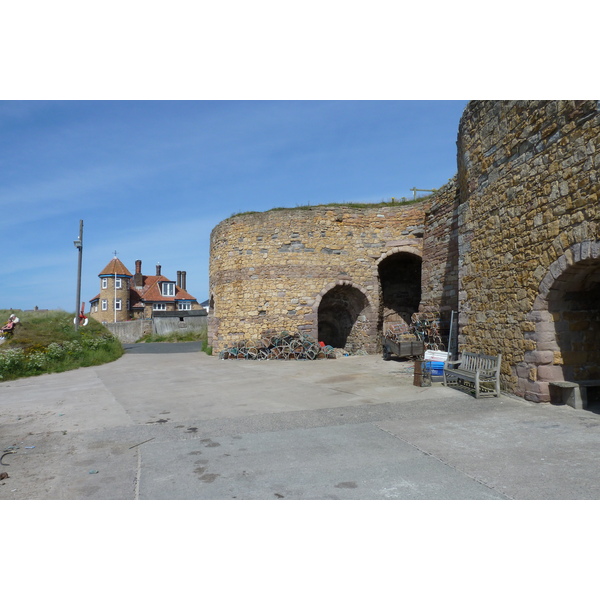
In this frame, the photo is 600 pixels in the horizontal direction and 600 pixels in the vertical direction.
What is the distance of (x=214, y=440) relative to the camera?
5262mm

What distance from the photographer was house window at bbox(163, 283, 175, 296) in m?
51.2

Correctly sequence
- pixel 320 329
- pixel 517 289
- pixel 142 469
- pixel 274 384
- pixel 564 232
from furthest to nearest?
pixel 320 329
pixel 274 384
pixel 517 289
pixel 564 232
pixel 142 469

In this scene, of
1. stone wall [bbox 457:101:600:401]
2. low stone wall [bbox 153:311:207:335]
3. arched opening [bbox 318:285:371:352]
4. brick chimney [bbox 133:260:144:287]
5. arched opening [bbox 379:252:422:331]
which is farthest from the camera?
brick chimney [bbox 133:260:144:287]

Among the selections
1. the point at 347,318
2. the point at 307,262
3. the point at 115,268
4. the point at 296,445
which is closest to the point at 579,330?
the point at 296,445

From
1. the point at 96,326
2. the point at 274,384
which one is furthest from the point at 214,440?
the point at 96,326

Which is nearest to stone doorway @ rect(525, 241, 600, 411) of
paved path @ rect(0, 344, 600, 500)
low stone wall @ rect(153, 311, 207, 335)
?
paved path @ rect(0, 344, 600, 500)

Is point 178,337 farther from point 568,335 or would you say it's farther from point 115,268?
point 568,335

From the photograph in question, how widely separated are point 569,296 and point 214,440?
5.65m

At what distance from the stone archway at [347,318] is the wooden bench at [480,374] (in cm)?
753

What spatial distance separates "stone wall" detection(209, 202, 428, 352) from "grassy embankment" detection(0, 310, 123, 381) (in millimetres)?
4613

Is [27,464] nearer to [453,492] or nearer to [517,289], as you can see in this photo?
[453,492]

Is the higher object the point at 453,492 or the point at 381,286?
the point at 381,286

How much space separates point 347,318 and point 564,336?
10793mm

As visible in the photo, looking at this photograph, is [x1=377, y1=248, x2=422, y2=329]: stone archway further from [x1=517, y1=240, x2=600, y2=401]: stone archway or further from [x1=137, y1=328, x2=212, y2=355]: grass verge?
[x1=137, y1=328, x2=212, y2=355]: grass verge
